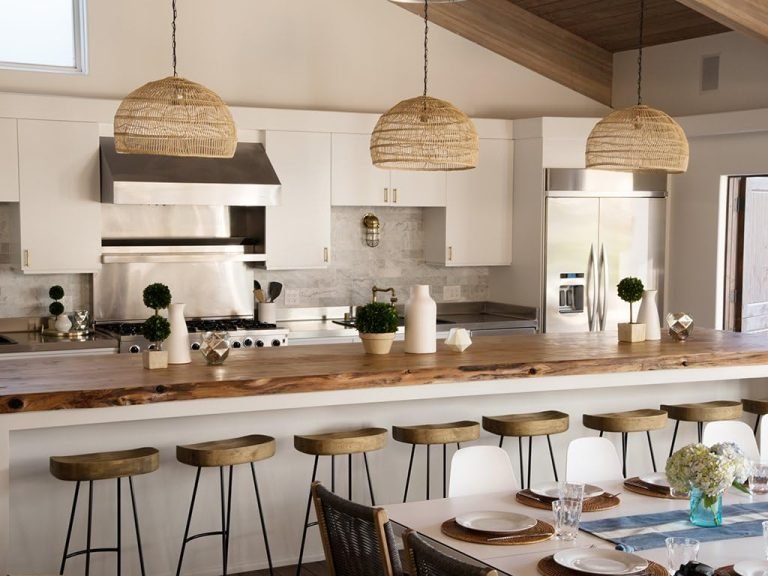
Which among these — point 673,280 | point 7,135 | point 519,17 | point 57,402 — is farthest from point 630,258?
point 57,402

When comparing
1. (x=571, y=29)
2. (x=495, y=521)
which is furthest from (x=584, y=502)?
(x=571, y=29)

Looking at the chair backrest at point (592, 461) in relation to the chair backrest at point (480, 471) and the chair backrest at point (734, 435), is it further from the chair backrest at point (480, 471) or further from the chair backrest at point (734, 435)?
the chair backrest at point (734, 435)

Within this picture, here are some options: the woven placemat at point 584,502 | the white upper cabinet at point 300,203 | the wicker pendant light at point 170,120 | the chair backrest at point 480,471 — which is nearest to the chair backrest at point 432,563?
the woven placemat at point 584,502

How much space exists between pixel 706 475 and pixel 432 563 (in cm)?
112

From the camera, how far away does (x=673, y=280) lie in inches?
323

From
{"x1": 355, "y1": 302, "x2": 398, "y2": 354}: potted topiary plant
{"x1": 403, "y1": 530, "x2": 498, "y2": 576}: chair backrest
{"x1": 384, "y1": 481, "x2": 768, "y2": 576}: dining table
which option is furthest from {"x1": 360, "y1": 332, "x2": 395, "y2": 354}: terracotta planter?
{"x1": 403, "y1": 530, "x2": 498, "y2": 576}: chair backrest

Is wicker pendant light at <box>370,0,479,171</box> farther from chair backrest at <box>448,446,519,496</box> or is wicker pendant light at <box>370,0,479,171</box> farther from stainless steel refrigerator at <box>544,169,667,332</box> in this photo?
stainless steel refrigerator at <box>544,169,667,332</box>

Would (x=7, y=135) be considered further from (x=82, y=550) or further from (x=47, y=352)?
(x=82, y=550)

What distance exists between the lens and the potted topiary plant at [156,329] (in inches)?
178

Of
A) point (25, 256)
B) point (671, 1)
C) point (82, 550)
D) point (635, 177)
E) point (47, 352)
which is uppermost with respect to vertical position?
point (671, 1)

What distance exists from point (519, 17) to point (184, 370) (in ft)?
15.8

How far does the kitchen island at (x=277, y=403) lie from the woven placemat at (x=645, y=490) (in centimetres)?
104

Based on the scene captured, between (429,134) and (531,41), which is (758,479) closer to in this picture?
(429,134)

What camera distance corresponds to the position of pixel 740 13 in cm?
643
